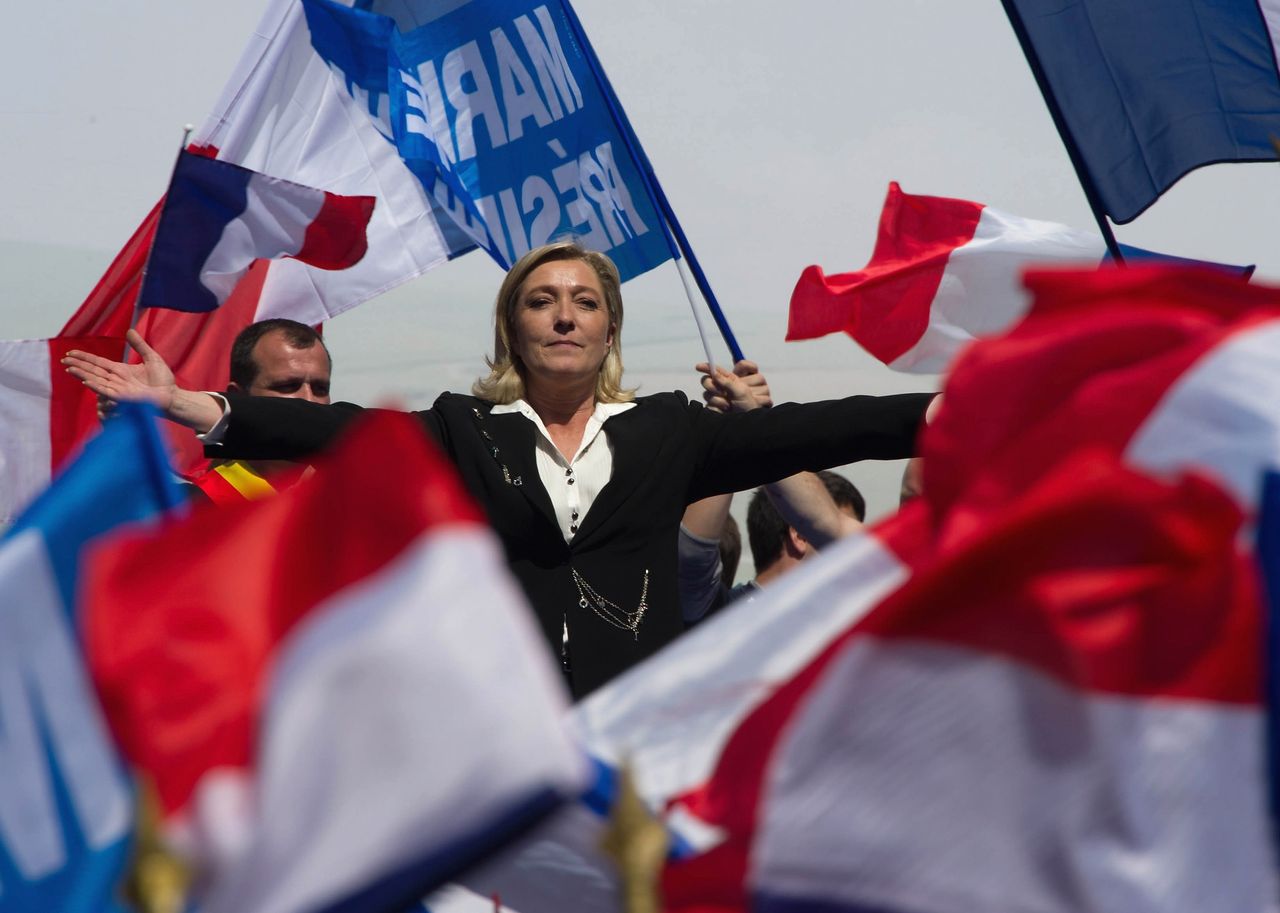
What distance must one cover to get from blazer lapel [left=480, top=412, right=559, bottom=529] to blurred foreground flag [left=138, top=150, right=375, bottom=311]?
240 cm

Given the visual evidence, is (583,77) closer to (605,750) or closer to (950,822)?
(605,750)

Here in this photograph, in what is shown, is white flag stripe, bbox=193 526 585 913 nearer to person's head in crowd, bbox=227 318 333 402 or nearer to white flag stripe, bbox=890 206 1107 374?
person's head in crowd, bbox=227 318 333 402

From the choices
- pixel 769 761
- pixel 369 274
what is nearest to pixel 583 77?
pixel 369 274

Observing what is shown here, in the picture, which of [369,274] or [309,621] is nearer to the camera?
[309,621]

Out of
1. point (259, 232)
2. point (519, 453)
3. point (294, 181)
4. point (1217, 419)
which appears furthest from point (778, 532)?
point (1217, 419)

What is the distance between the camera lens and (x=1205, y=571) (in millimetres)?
2178

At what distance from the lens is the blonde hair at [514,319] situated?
4598 millimetres

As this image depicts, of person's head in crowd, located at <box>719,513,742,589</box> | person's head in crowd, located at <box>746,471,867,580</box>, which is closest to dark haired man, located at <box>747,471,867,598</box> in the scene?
person's head in crowd, located at <box>746,471,867,580</box>

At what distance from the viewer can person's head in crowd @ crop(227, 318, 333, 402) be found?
5.45 m

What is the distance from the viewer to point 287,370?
17.9 feet

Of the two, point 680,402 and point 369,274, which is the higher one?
point 369,274

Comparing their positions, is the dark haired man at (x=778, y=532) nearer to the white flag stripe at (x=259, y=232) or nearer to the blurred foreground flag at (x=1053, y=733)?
the white flag stripe at (x=259, y=232)

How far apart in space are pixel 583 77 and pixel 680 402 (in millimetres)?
2498

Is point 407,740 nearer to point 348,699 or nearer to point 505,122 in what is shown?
point 348,699
